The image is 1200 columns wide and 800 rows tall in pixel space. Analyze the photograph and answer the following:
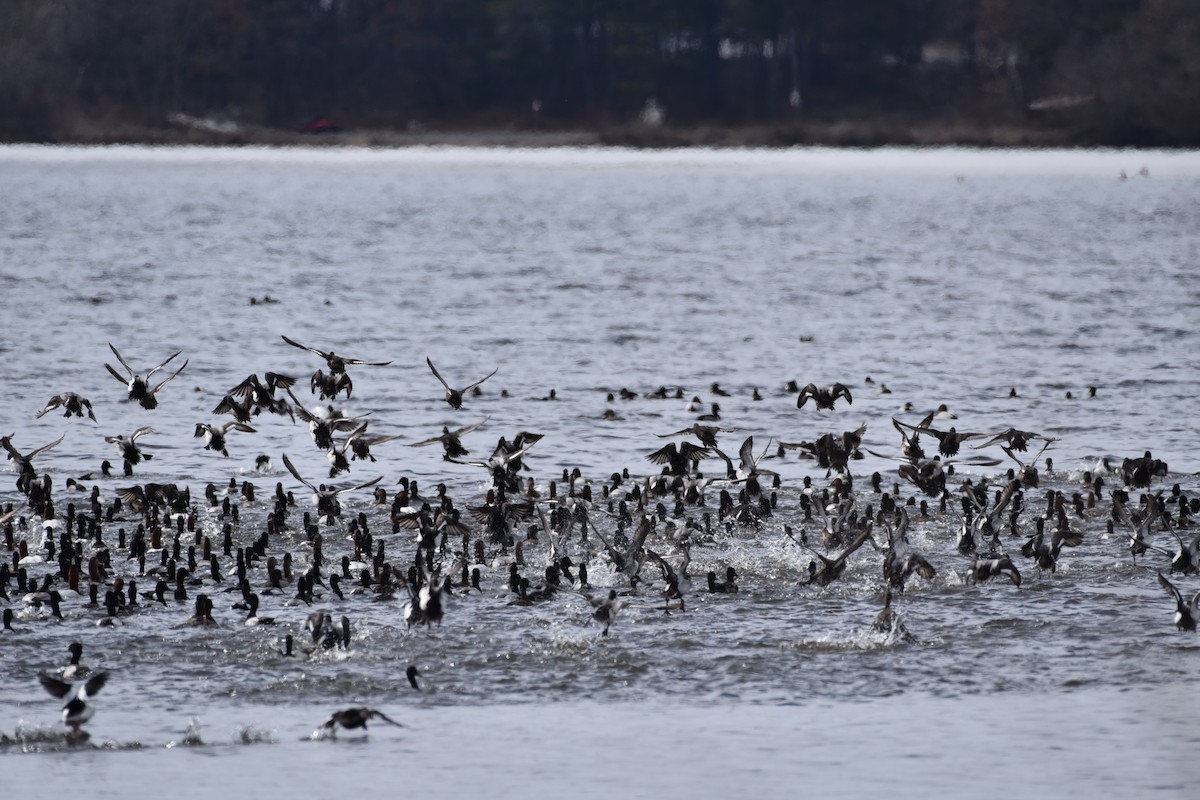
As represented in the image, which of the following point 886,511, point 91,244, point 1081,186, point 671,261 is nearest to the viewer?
point 886,511

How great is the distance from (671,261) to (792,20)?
2877 inches

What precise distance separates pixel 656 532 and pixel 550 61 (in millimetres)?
119446

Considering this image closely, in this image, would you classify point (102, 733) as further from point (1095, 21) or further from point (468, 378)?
point (1095, 21)

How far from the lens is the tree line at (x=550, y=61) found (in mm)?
125688

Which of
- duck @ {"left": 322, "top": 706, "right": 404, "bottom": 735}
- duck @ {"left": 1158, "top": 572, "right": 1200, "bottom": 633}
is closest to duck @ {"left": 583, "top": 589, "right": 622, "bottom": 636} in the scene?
duck @ {"left": 322, "top": 706, "right": 404, "bottom": 735}

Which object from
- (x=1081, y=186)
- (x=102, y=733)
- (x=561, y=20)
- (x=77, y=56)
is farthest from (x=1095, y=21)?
(x=102, y=733)

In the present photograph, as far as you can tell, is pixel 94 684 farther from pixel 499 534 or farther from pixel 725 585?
pixel 725 585

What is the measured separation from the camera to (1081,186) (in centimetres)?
11562

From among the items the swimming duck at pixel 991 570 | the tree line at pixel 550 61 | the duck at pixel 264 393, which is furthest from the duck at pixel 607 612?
the tree line at pixel 550 61

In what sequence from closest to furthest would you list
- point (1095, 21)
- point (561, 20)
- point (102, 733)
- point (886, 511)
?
point (102, 733) → point (886, 511) → point (1095, 21) → point (561, 20)

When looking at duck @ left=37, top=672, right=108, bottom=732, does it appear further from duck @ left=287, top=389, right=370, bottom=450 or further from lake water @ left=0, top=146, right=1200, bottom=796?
duck @ left=287, top=389, right=370, bottom=450

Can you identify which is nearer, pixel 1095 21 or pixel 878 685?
pixel 878 685

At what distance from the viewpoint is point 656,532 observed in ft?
55.5

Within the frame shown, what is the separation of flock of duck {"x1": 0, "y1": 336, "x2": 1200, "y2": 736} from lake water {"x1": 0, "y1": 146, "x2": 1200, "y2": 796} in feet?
0.49
